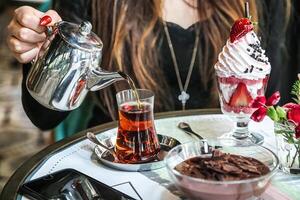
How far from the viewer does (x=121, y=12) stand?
1.39 metres

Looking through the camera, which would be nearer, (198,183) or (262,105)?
(198,183)

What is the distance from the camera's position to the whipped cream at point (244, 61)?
1002 millimetres

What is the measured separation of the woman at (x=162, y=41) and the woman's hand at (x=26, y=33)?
29 centimetres

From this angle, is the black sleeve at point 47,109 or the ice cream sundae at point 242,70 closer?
the ice cream sundae at point 242,70

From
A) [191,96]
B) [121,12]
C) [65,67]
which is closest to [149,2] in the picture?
[121,12]

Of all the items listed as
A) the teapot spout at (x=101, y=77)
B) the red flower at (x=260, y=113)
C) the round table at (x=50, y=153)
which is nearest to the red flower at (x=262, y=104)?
the red flower at (x=260, y=113)

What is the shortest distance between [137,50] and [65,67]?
0.49 m

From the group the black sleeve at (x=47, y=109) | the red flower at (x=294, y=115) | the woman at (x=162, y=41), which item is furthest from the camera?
the woman at (x=162, y=41)

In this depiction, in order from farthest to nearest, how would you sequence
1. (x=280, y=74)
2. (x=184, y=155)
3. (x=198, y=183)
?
1. (x=280, y=74)
2. (x=184, y=155)
3. (x=198, y=183)

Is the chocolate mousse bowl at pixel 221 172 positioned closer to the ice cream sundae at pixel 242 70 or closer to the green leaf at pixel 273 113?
the green leaf at pixel 273 113

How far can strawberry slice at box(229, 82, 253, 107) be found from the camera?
1005mm

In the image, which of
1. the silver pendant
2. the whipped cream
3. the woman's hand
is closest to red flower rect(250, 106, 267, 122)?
the whipped cream

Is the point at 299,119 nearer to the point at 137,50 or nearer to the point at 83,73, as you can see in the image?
the point at 83,73

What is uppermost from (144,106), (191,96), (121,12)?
(121,12)
